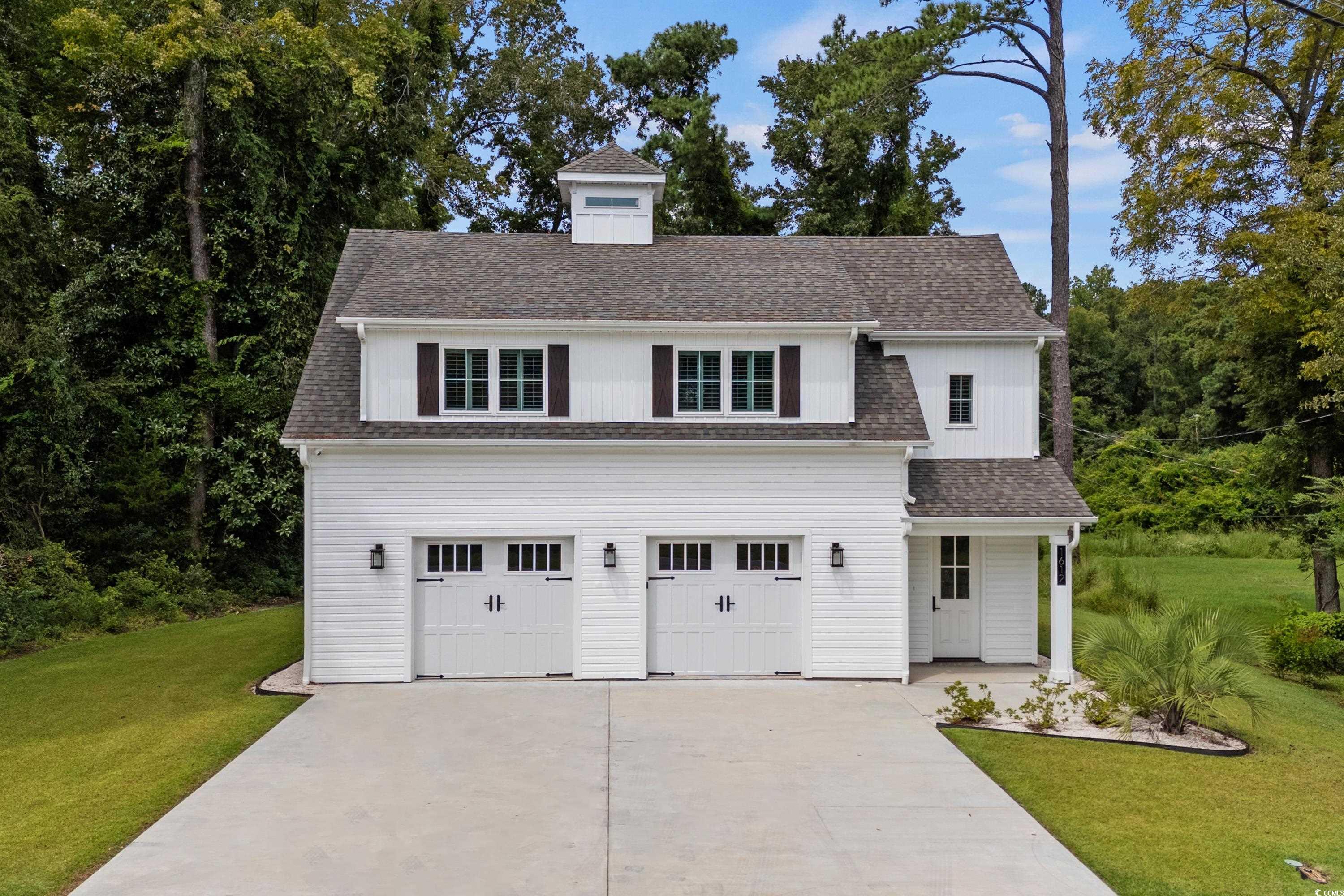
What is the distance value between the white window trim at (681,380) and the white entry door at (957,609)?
4.31 metres

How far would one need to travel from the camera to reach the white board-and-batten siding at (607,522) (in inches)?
512

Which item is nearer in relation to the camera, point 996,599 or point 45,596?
point 996,599

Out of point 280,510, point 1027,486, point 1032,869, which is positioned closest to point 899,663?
point 1027,486

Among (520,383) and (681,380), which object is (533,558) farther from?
(681,380)

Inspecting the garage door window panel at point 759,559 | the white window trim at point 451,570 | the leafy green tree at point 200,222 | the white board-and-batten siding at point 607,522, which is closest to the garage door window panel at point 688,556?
the white board-and-batten siding at point 607,522

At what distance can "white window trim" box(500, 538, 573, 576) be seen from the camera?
1332 cm

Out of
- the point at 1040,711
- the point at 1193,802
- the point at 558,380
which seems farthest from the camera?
the point at 558,380

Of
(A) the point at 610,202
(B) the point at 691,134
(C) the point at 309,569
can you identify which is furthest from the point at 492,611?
(B) the point at 691,134

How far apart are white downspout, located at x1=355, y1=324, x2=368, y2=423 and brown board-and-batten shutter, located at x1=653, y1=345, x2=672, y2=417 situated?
14.0 feet

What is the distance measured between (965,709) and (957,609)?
3.64m

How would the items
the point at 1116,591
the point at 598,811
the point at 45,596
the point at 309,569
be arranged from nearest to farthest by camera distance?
the point at 598,811 < the point at 309,569 < the point at 45,596 < the point at 1116,591

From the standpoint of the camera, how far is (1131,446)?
4166 cm

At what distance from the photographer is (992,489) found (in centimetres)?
1374

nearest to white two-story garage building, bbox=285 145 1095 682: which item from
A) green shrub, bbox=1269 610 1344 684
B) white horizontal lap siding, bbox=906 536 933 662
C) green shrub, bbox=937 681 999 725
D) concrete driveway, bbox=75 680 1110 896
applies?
white horizontal lap siding, bbox=906 536 933 662
